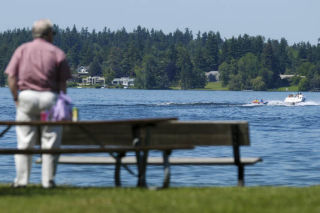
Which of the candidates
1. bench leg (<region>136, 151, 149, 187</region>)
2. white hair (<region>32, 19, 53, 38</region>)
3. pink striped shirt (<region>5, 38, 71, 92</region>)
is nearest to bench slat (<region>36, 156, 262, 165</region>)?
bench leg (<region>136, 151, 149, 187</region>)

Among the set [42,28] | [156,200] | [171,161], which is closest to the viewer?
[156,200]

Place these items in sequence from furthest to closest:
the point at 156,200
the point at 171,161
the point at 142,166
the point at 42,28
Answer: the point at 171,161
the point at 142,166
the point at 42,28
the point at 156,200

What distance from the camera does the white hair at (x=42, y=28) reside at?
8.31 metres

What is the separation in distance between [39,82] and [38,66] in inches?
7.6

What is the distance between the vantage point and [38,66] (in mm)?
8203

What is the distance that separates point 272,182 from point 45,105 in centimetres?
1180

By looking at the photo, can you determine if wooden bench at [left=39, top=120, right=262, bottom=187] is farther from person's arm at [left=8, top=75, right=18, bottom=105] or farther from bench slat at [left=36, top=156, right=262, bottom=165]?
person's arm at [left=8, top=75, right=18, bottom=105]

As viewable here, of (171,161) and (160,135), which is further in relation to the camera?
(171,161)

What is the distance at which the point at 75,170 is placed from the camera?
20.5m

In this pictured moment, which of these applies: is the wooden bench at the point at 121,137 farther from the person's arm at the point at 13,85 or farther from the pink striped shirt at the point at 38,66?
the pink striped shirt at the point at 38,66

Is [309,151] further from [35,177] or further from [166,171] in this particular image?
[166,171]

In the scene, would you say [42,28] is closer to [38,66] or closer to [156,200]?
[38,66]

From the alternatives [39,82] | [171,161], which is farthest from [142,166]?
[39,82]

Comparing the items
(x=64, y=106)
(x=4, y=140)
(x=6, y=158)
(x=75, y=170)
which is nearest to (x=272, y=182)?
(x=75, y=170)
